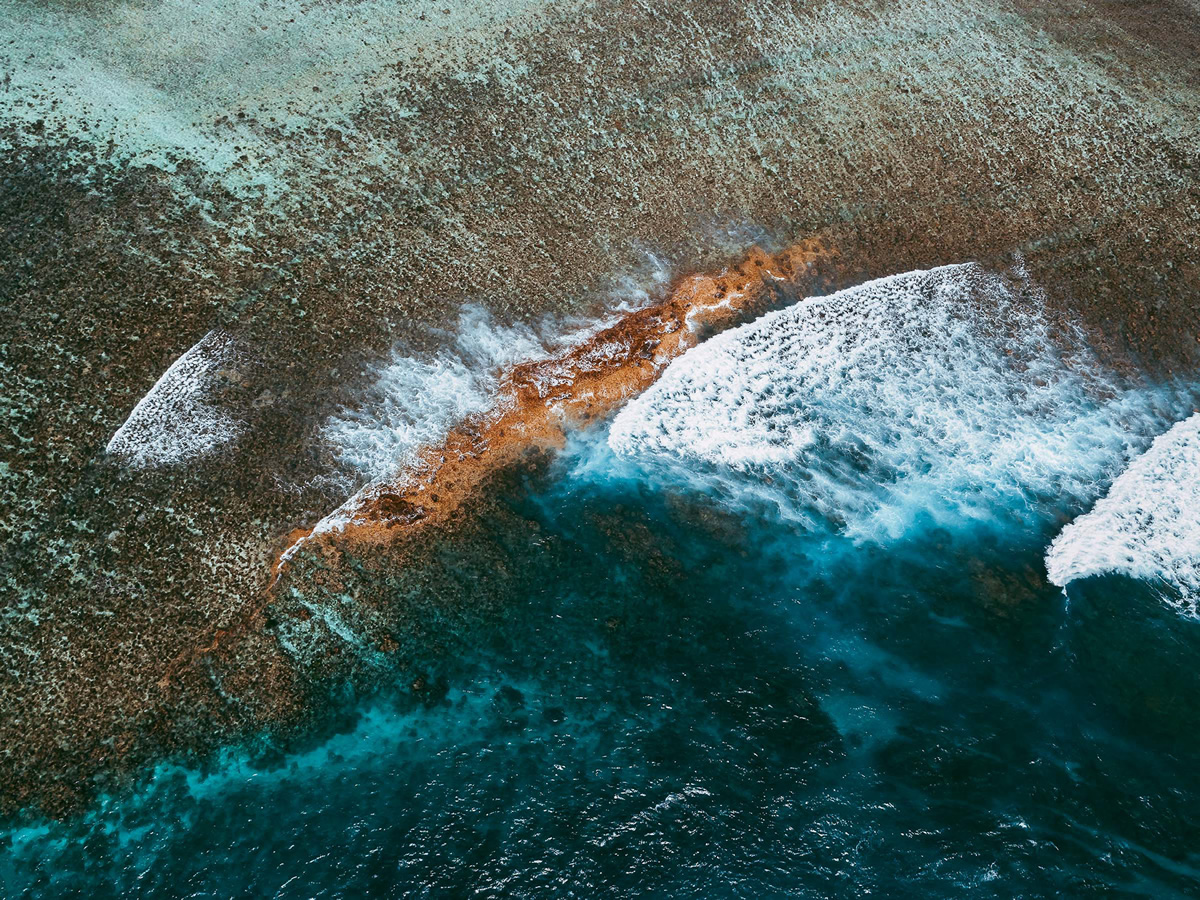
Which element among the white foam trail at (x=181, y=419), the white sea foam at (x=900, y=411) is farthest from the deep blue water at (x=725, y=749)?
the white foam trail at (x=181, y=419)

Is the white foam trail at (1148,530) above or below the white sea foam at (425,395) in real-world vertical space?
below

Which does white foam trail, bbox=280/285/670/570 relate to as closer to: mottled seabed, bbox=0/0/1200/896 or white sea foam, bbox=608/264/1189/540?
mottled seabed, bbox=0/0/1200/896

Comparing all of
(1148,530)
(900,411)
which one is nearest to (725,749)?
(900,411)

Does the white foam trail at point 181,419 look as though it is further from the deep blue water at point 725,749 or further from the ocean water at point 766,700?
the deep blue water at point 725,749

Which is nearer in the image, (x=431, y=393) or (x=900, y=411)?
(x=431, y=393)

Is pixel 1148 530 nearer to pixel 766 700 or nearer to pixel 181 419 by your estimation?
pixel 766 700

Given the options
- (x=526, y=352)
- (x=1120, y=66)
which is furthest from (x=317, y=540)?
(x=1120, y=66)
